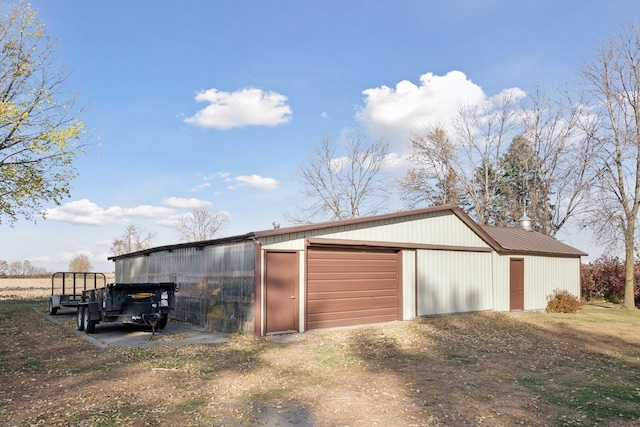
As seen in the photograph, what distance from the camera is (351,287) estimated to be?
13.6 meters

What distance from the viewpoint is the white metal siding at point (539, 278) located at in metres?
18.1

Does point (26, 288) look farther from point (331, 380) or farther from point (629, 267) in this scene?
point (629, 267)

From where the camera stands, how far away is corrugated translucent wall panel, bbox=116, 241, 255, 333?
11945mm

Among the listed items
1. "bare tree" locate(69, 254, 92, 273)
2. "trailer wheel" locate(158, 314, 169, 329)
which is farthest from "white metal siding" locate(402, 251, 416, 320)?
"bare tree" locate(69, 254, 92, 273)

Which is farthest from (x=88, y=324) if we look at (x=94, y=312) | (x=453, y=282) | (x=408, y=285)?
(x=453, y=282)

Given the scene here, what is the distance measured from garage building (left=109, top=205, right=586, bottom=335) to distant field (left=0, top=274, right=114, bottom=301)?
13.1m

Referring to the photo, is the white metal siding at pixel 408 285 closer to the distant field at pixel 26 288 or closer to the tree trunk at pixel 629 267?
the tree trunk at pixel 629 267

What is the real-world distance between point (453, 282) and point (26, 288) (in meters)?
32.4

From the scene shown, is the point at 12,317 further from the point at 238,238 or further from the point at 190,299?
the point at 238,238

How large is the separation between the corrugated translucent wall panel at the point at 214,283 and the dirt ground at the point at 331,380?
950 mm

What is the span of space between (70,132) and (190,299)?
811 centimetres

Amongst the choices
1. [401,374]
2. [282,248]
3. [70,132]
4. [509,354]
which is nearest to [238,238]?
[282,248]

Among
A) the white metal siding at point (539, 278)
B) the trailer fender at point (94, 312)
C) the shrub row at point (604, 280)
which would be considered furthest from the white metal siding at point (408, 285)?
the shrub row at point (604, 280)

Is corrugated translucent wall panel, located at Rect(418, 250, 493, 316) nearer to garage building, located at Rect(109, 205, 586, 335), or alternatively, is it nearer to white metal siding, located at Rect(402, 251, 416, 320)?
garage building, located at Rect(109, 205, 586, 335)
